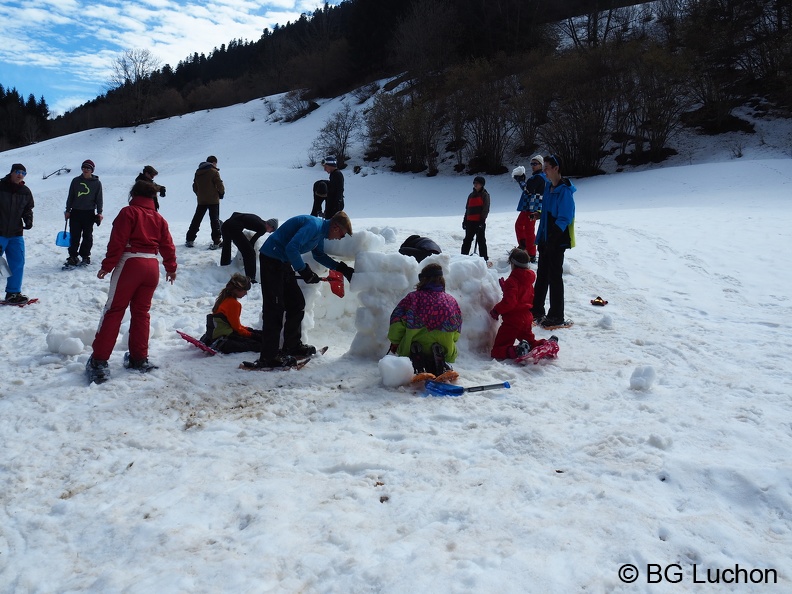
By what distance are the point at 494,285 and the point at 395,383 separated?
203cm

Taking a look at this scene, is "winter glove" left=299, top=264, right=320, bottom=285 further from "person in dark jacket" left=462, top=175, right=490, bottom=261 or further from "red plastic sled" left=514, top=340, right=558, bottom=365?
"person in dark jacket" left=462, top=175, right=490, bottom=261

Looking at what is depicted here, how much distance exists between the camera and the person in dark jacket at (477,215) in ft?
28.9

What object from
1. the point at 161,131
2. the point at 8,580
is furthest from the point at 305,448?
the point at 161,131

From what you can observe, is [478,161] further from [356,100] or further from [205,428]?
[205,428]

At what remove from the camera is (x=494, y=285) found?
6133 millimetres

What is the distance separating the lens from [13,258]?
708 centimetres

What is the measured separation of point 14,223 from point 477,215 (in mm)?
6295

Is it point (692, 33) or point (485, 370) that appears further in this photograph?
point (692, 33)

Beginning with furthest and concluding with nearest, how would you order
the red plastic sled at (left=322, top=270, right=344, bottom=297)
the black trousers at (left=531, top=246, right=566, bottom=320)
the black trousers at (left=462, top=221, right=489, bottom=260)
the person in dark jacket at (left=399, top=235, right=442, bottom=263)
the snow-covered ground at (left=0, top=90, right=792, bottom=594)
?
1. the black trousers at (left=462, top=221, right=489, bottom=260)
2. the person in dark jacket at (left=399, top=235, right=442, bottom=263)
3. the black trousers at (left=531, top=246, right=566, bottom=320)
4. the red plastic sled at (left=322, top=270, right=344, bottom=297)
5. the snow-covered ground at (left=0, top=90, right=792, bottom=594)

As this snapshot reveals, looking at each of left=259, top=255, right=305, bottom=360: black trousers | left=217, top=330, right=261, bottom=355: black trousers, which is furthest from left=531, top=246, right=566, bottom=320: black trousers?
left=217, top=330, right=261, bottom=355: black trousers

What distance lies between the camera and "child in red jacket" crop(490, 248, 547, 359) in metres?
5.52

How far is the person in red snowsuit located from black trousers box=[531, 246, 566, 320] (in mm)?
4010

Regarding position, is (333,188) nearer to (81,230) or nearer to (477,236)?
(477,236)

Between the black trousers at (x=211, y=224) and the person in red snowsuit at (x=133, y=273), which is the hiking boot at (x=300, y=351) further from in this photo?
the black trousers at (x=211, y=224)
